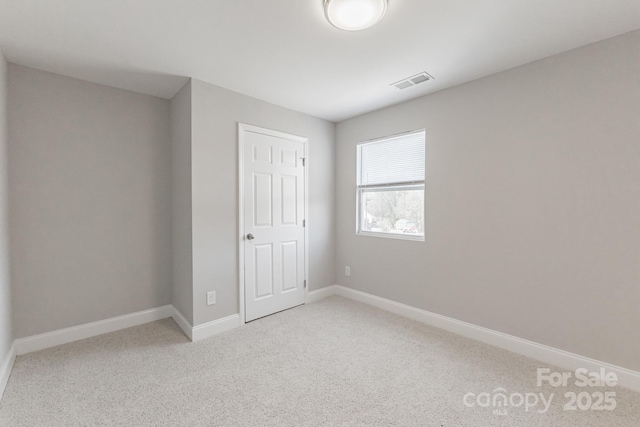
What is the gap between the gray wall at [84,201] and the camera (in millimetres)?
2385

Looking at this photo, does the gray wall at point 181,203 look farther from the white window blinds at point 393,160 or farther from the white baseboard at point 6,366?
the white window blinds at point 393,160

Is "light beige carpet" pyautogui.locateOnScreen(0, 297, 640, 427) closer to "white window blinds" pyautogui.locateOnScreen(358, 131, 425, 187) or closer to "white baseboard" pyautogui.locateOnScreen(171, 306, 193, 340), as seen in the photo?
"white baseboard" pyautogui.locateOnScreen(171, 306, 193, 340)

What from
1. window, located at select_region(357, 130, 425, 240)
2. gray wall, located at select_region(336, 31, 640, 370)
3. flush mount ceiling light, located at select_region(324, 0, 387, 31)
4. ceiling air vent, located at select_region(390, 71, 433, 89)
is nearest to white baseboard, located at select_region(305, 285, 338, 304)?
window, located at select_region(357, 130, 425, 240)

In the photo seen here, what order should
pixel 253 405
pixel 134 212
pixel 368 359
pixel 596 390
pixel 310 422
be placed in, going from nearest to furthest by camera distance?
pixel 310 422
pixel 253 405
pixel 596 390
pixel 368 359
pixel 134 212

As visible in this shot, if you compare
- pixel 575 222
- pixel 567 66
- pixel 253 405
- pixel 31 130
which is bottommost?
pixel 253 405

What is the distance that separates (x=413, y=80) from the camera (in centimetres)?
265

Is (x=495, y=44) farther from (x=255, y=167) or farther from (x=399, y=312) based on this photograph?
(x=399, y=312)

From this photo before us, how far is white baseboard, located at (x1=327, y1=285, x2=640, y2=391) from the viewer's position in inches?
76.5

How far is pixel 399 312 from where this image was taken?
3.23m

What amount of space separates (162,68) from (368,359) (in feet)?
10.3

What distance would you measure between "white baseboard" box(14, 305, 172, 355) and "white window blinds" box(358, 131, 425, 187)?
2.97 meters

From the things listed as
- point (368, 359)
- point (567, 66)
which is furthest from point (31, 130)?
point (567, 66)

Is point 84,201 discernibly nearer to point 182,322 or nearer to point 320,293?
point 182,322

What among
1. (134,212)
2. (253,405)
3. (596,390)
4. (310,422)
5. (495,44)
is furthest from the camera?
(134,212)
